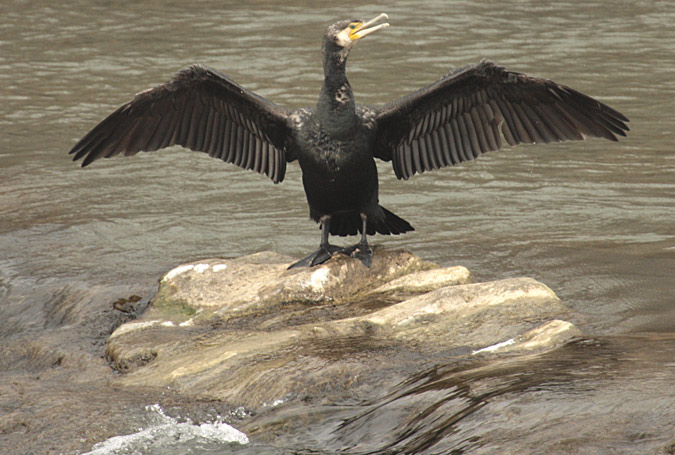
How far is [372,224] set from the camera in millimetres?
6242

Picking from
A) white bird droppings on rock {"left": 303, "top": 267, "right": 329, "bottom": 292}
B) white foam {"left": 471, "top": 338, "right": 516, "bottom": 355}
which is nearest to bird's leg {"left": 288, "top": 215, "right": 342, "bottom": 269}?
white bird droppings on rock {"left": 303, "top": 267, "right": 329, "bottom": 292}

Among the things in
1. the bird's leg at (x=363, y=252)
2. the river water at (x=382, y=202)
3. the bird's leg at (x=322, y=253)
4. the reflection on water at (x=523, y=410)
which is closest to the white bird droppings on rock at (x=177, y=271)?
the river water at (x=382, y=202)

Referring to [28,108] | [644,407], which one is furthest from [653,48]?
[644,407]

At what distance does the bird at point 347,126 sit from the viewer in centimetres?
567

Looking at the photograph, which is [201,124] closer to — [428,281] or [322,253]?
[322,253]

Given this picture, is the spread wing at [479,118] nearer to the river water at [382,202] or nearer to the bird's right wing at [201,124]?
the bird's right wing at [201,124]

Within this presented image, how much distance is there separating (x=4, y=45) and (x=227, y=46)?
3357 millimetres

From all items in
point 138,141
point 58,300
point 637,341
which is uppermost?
point 138,141

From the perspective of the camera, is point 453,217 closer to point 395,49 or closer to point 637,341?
point 637,341

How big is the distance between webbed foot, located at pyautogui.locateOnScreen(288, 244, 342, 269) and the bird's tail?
0.88 ft

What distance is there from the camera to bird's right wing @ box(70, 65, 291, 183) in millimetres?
5906

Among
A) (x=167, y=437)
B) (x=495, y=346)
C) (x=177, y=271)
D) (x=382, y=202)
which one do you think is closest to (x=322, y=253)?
(x=177, y=271)

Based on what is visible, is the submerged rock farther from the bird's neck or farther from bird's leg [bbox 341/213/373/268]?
the bird's neck

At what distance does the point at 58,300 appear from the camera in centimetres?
624
